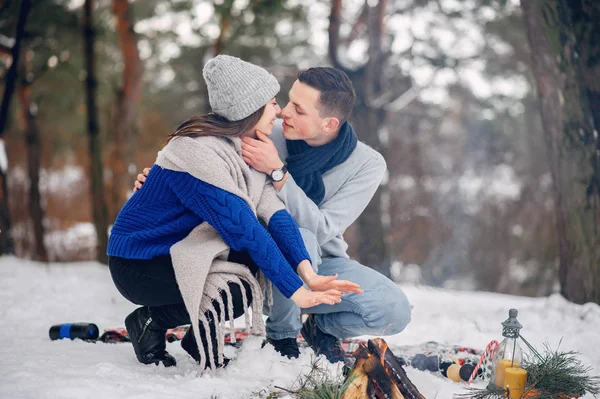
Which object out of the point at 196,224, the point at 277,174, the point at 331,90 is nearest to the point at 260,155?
the point at 277,174

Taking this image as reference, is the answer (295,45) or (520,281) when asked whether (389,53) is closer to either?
(295,45)

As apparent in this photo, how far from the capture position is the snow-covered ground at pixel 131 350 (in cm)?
242

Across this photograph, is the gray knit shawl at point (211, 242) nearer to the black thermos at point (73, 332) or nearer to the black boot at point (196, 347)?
the black boot at point (196, 347)

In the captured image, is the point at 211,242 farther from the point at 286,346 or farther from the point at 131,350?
the point at 131,350

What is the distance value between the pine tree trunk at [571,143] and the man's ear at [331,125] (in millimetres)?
2392

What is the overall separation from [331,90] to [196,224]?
98 centimetres

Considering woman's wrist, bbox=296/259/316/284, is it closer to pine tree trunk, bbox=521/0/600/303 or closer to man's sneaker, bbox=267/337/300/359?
man's sneaker, bbox=267/337/300/359

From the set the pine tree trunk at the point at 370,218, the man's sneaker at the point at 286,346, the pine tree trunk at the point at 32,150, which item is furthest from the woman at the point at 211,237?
the pine tree trunk at the point at 32,150

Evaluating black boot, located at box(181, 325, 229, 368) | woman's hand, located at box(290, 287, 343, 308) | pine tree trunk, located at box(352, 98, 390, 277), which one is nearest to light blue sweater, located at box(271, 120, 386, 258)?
woman's hand, located at box(290, 287, 343, 308)

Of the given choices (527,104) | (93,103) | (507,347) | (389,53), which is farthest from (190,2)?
(507,347)

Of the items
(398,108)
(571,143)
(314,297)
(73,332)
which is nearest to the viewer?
(314,297)

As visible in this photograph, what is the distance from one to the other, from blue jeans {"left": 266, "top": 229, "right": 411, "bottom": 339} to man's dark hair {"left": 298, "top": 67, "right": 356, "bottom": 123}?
2.07ft

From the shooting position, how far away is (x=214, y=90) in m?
2.75

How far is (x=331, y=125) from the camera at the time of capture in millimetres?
3172
